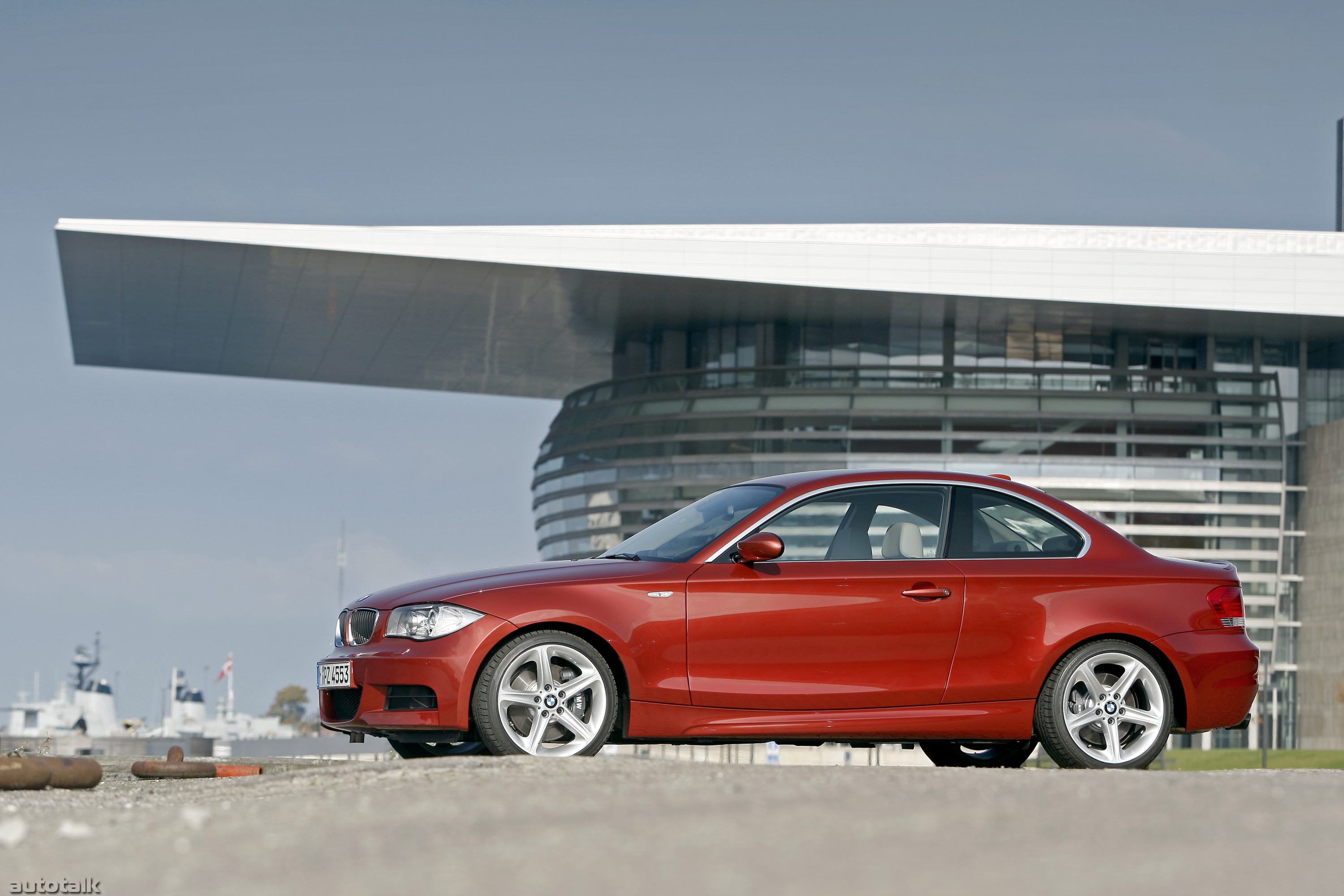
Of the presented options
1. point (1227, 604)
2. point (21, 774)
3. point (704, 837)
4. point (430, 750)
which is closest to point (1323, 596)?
point (1227, 604)

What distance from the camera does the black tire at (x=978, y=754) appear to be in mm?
8398

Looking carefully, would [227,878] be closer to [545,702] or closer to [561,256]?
[545,702]

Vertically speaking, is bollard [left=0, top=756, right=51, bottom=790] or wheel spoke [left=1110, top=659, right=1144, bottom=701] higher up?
wheel spoke [left=1110, top=659, right=1144, bottom=701]

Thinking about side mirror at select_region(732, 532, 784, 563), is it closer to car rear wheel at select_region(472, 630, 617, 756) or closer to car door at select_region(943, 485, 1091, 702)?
car rear wheel at select_region(472, 630, 617, 756)

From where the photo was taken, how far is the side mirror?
7.03 metres

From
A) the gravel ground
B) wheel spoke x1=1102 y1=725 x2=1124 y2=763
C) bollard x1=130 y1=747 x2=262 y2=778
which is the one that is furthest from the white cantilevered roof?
the gravel ground

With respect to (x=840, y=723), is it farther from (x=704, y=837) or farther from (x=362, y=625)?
(x=704, y=837)

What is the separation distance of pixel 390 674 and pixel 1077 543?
3528 millimetres

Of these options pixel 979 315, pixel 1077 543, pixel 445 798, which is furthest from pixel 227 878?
pixel 979 315

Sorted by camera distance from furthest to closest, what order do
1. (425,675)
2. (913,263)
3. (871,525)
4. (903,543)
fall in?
(913,263)
(871,525)
(903,543)
(425,675)

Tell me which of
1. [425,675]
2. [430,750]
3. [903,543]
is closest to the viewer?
[425,675]

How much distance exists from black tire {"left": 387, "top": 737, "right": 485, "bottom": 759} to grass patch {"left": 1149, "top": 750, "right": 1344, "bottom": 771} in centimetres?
2399

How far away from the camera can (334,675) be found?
7340mm

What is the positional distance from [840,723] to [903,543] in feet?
3.23
